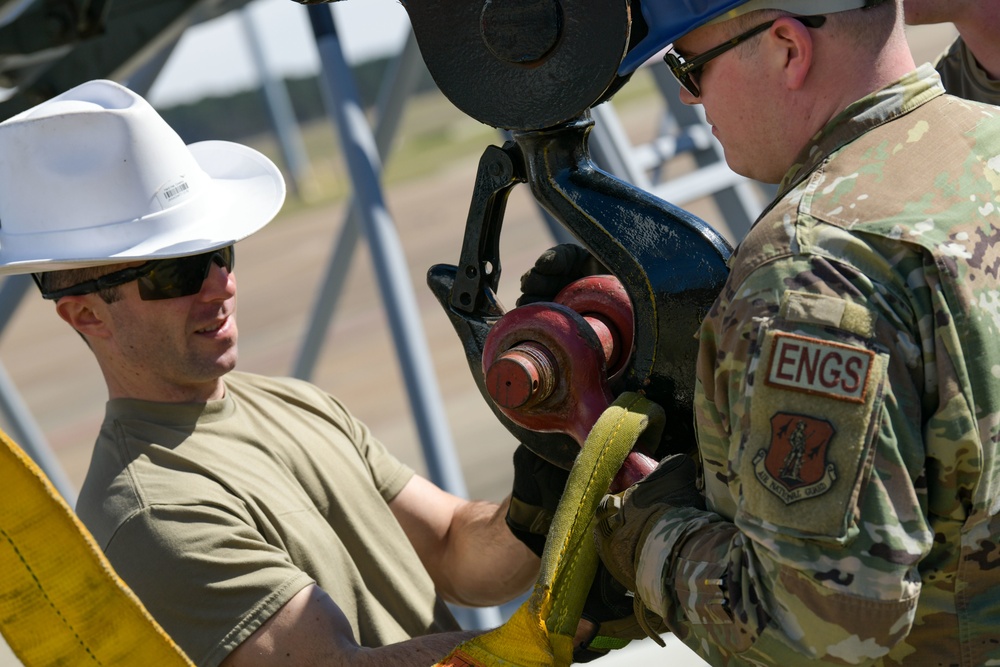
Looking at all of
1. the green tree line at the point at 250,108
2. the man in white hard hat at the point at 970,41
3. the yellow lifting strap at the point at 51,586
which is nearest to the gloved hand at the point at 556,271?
the yellow lifting strap at the point at 51,586

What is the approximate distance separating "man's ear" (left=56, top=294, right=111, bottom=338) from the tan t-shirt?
0.16 metres

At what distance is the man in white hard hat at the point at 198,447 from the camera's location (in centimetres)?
213

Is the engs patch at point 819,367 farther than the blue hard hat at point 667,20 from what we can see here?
No

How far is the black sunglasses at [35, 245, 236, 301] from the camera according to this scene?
93.7 inches

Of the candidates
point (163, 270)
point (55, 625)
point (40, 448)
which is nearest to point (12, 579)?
point (55, 625)

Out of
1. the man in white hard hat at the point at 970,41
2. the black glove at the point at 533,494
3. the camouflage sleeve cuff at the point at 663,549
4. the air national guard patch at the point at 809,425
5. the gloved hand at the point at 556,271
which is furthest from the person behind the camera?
the man in white hard hat at the point at 970,41

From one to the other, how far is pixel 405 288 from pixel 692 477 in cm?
177

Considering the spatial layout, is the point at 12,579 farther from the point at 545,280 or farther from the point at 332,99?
the point at 332,99

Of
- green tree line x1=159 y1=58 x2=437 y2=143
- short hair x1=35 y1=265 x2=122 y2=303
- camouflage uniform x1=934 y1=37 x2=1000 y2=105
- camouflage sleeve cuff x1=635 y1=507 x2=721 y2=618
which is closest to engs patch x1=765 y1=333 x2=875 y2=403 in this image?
camouflage sleeve cuff x1=635 y1=507 x2=721 y2=618

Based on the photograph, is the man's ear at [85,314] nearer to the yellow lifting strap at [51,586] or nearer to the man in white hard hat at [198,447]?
the man in white hard hat at [198,447]

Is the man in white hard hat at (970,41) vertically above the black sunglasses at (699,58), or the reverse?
the black sunglasses at (699,58)

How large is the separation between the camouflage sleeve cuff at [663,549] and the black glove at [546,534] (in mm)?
157

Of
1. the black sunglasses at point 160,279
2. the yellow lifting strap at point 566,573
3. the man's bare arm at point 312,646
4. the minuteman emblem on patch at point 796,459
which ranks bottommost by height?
the man's bare arm at point 312,646

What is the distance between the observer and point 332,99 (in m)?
3.59
